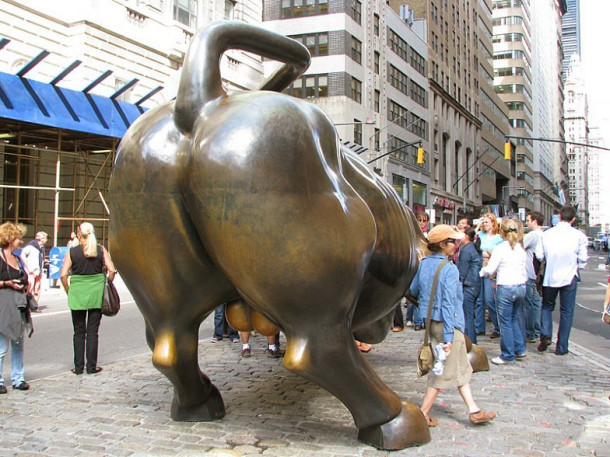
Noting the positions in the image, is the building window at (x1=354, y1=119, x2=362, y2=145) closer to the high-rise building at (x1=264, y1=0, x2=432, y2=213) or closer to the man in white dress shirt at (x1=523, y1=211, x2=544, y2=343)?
the high-rise building at (x1=264, y1=0, x2=432, y2=213)

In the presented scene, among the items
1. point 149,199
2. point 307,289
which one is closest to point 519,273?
point 307,289

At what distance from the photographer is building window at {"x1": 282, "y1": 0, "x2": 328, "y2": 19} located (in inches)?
1523

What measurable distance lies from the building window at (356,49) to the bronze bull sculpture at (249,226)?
123 feet

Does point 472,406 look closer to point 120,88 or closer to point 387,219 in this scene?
point 387,219

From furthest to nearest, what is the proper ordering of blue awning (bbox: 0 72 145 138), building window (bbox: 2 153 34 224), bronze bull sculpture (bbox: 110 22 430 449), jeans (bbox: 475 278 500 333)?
building window (bbox: 2 153 34 224) < blue awning (bbox: 0 72 145 138) < jeans (bbox: 475 278 500 333) < bronze bull sculpture (bbox: 110 22 430 449)

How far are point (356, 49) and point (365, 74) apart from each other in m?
1.94

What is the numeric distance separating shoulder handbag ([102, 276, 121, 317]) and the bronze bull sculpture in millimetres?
2709

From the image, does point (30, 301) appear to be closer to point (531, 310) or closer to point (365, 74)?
point (531, 310)

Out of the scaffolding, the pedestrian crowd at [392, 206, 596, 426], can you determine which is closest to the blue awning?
the scaffolding

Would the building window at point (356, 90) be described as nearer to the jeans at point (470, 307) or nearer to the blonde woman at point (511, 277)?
the jeans at point (470, 307)

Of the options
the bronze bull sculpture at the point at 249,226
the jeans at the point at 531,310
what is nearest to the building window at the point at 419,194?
the jeans at the point at 531,310

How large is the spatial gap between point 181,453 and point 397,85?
4524cm

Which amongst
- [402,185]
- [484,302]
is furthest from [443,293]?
[402,185]

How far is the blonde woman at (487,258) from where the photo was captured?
322 inches
